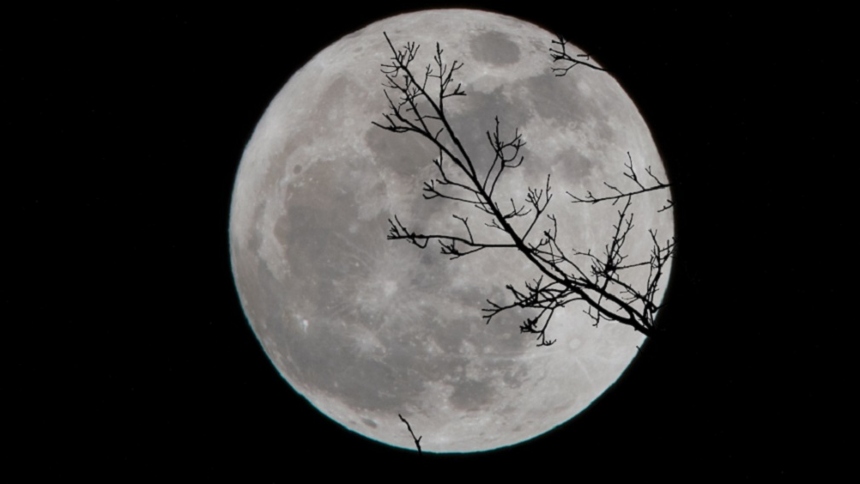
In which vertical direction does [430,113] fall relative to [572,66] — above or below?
below

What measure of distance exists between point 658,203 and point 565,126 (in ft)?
6.19

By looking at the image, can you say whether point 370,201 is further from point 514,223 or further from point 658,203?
point 658,203

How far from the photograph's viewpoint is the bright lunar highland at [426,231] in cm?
945

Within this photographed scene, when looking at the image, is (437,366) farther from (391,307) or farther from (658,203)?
(658,203)

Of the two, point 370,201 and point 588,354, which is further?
point 588,354

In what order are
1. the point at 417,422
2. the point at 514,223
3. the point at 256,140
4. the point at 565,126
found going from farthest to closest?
the point at 256,140 < the point at 417,422 < the point at 565,126 < the point at 514,223

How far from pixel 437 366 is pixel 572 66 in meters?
4.09

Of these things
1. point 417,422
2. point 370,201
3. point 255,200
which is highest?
point 255,200

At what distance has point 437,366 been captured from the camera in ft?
32.4

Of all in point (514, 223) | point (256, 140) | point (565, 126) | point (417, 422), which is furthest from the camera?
point (256, 140)

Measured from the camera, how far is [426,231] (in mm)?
9234

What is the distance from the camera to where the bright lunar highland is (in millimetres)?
9445

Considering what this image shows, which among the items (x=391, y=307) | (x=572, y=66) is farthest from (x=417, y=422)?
(x=572, y=66)

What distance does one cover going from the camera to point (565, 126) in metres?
9.86
